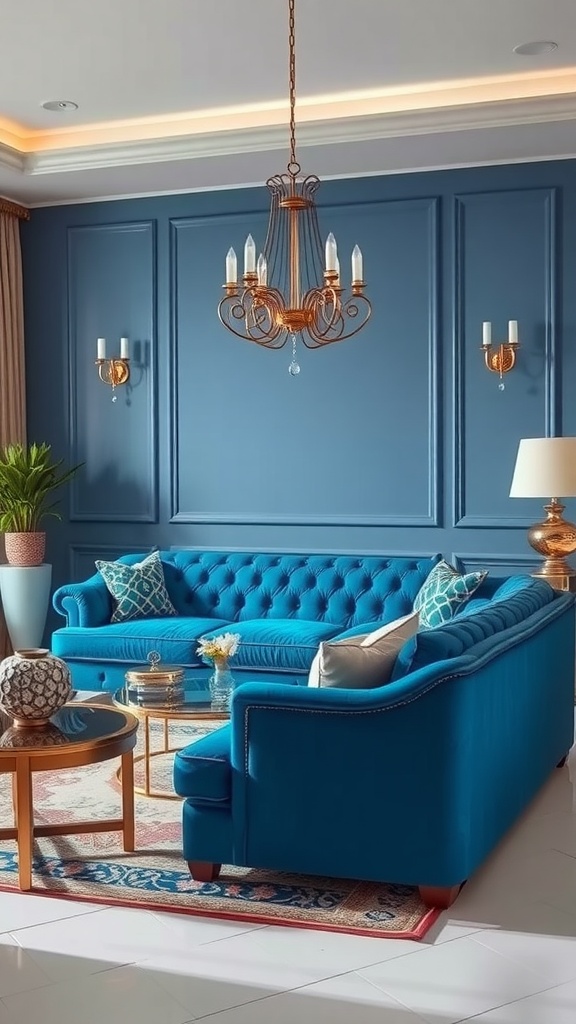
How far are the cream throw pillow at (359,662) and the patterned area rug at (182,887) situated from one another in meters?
0.59

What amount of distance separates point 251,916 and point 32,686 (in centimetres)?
93

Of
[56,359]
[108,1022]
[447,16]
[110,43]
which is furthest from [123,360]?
[108,1022]

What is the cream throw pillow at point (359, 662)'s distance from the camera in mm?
3256

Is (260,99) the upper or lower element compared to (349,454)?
upper

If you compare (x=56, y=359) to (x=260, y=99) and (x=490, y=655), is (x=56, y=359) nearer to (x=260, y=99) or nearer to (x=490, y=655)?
(x=260, y=99)

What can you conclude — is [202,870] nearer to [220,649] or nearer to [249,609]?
[220,649]

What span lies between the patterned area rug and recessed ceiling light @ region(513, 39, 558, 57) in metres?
3.53

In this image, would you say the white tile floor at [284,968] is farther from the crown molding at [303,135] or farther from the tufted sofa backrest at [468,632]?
the crown molding at [303,135]

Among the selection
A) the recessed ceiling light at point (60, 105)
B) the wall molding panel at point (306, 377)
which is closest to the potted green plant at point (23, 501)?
the wall molding panel at point (306, 377)

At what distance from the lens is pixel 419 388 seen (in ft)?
20.2

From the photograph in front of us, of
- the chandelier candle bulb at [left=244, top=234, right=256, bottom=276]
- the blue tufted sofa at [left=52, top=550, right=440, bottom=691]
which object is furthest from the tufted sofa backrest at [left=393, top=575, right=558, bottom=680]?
the chandelier candle bulb at [left=244, top=234, right=256, bottom=276]

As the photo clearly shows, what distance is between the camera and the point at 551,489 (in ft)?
16.8

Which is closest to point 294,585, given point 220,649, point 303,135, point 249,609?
point 249,609

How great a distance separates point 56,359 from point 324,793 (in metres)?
4.52
